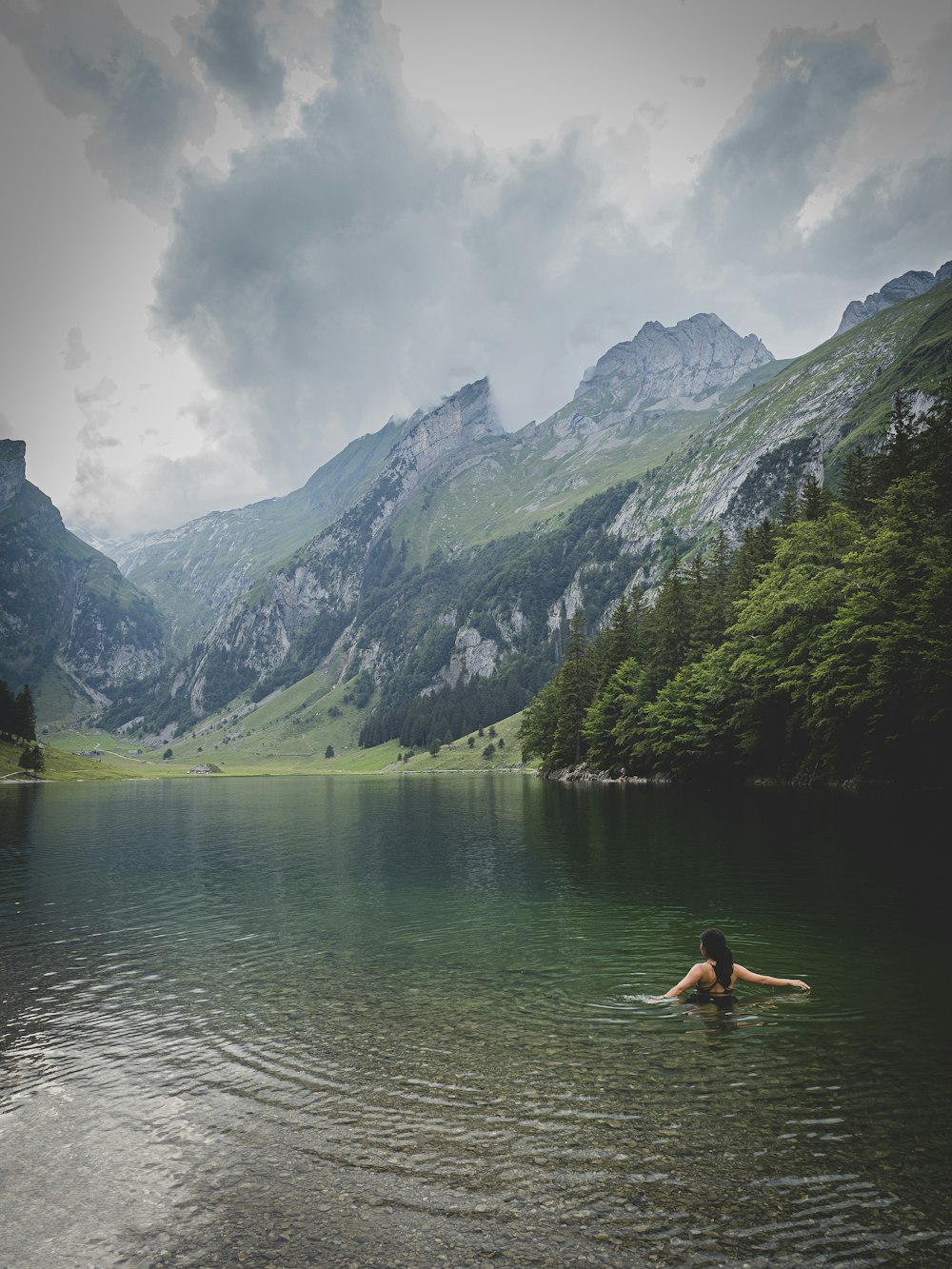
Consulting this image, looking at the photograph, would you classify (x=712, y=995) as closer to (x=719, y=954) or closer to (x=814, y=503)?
(x=719, y=954)

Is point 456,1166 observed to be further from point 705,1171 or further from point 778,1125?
point 778,1125

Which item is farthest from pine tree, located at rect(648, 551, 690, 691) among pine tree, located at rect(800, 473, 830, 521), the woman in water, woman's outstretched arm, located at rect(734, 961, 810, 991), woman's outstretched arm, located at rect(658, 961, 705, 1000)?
woman's outstretched arm, located at rect(658, 961, 705, 1000)

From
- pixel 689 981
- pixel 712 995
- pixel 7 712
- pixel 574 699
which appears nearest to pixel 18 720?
pixel 7 712

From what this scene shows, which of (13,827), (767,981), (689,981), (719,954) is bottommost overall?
(13,827)

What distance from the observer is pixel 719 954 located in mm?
18875

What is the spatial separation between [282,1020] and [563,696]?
11952cm

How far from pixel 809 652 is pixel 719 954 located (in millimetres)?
57912

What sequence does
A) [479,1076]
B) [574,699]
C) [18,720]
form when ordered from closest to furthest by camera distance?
[479,1076] < [574,699] < [18,720]

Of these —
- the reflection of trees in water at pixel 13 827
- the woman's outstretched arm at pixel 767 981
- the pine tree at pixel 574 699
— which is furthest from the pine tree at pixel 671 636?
the woman's outstretched arm at pixel 767 981

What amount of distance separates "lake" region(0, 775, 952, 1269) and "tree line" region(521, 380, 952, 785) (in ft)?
75.0

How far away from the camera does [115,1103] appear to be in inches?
A: 544

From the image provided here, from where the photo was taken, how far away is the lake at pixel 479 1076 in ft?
31.0

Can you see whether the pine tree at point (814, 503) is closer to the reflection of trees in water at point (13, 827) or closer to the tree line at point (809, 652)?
the tree line at point (809, 652)

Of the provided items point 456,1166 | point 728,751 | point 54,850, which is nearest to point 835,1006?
point 456,1166
